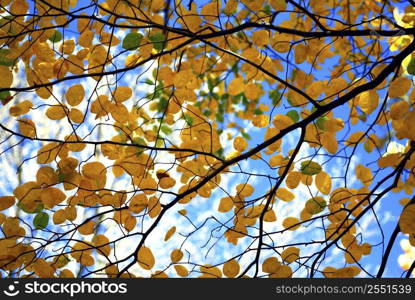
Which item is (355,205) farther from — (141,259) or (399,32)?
(141,259)

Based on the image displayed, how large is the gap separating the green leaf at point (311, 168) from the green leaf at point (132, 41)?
496 mm

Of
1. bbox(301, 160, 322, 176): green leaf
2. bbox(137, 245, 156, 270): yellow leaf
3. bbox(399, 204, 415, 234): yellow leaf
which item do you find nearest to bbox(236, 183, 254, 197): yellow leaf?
bbox(301, 160, 322, 176): green leaf

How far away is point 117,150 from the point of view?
3.95ft

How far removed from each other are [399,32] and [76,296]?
3.14 feet

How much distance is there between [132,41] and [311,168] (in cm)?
52

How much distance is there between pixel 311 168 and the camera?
1057mm

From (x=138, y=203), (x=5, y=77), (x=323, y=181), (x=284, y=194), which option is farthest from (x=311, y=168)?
(x=5, y=77)

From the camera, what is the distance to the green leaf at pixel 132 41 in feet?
3.32

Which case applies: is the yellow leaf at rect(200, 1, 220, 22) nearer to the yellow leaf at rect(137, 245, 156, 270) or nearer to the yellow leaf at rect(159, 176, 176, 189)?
the yellow leaf at rect(159, 176, 176, 189)

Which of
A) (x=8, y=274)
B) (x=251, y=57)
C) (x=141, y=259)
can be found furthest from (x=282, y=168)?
(x=8, y=274)

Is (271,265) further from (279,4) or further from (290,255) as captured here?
(279,4)

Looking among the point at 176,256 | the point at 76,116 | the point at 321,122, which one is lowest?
the point at 176,256

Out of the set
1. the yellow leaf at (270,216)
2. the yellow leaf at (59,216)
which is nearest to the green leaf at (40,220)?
the yellow leaf at (59,216)

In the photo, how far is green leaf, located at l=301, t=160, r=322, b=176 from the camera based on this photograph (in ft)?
3.46
